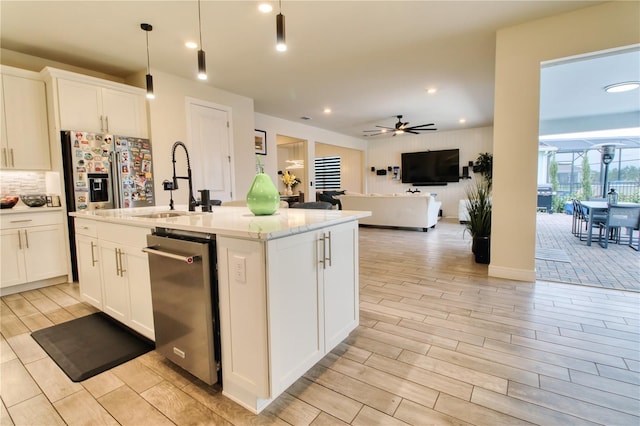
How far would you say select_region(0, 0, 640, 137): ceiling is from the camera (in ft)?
8.98

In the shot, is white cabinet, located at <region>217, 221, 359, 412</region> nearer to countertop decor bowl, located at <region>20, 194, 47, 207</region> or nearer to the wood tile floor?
the wood tile floor

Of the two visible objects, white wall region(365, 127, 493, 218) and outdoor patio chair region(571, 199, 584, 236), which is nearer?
outdoor patio chair region(571, 199, 584, 236)

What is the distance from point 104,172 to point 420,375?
154 inches

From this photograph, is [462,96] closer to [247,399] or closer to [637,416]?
[637,416]

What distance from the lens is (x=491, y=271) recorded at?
3416mm

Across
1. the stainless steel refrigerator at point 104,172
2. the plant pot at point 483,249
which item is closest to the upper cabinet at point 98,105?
the stainless steel refrigerator at point 104,172

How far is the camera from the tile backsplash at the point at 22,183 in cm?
343

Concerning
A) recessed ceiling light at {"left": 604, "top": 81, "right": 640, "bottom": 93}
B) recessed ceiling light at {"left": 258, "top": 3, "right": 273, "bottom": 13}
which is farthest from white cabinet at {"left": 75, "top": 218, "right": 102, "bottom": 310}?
recessed ceiling light at {"left": 604, "top": 81, "right": 640, "bottom": 93}

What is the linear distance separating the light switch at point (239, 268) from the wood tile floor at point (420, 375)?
0.66 m

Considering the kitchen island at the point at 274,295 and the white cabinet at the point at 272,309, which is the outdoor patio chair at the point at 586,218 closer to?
the kitchen island at the point at 274,295

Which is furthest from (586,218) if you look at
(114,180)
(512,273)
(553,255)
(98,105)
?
(98,105)

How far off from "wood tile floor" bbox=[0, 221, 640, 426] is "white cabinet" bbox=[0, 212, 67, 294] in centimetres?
52

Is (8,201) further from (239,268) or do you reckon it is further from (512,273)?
(512,273)

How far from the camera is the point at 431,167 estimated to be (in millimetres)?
9586
